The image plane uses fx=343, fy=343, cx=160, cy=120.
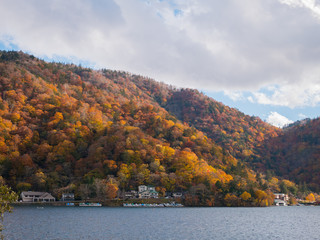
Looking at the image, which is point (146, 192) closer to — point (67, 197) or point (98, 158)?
point (98, 158)

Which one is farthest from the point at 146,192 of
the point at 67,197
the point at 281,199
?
the point at 281,199

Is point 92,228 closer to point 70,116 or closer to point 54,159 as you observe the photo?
point 54,159

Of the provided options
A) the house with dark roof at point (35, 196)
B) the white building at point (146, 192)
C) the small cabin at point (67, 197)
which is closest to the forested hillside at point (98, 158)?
the small cabin at point (67, 197)

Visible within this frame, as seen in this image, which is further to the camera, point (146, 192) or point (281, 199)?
point (281, 199)

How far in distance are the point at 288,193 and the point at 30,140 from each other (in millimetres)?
133894

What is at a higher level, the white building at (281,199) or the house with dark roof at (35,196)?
the white building at (281,199)

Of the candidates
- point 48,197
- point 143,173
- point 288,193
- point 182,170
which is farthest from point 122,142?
point 288,193

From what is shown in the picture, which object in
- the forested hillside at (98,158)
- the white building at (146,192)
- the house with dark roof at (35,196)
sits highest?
the forested hillside at (98,158)

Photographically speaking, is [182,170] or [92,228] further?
[182,170]

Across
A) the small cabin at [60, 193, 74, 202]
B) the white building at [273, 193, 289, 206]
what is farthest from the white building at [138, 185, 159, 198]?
the white building at [273, 193, 289, 206]

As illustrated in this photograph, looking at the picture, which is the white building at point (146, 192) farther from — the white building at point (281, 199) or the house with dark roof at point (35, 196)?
the white building at point (281, 199)

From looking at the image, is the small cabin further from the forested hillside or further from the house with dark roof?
the house with dark roof

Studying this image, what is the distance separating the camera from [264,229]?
6838 centimetres

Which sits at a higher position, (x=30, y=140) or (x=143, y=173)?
(x=30, y=140)
